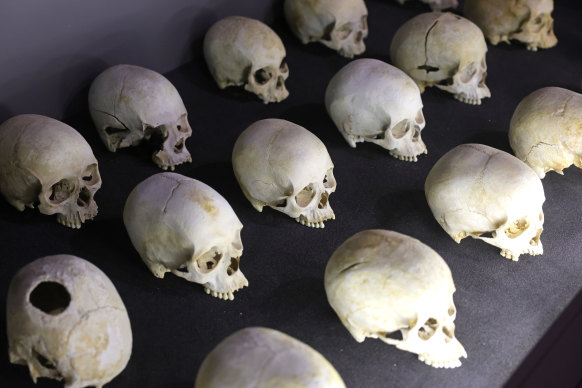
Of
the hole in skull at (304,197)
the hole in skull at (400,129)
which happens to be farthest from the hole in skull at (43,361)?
the hole in skull at (400,129)

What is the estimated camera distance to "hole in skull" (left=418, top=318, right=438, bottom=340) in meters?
2.93

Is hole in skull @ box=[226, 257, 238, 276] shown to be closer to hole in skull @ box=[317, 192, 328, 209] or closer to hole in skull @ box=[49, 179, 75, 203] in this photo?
hole in skull @ box=[317, 192, 328, 209]

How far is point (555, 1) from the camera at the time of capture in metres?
5.66

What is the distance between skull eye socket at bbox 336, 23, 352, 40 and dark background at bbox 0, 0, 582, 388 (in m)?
0.15

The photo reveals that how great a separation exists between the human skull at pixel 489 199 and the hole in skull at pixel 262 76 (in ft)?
4.08

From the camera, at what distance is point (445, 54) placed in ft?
13.8

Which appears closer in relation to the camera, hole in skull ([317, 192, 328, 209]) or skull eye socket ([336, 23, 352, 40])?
hole in skull ([317, 192, 328, 209])

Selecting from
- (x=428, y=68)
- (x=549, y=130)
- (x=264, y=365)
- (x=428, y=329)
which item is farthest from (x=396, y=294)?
(x=428, y=68)

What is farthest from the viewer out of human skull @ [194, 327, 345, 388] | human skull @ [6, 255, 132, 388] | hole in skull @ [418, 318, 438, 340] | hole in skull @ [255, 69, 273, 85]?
hole in skull @ [255, 69, 273, 85]

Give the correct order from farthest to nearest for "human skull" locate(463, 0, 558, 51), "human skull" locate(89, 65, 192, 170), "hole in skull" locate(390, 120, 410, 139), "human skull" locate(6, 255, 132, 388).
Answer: "human skull" locate(463, 0, 558, 51)
"hole in skull" locate(390, 120, 410, 139)
"human skull" locate(89, 65, 192, 170)
"human skull" locate(6, 255, 132, 388)

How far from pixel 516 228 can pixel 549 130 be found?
26.1 inches

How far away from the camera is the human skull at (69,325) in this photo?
100 inches

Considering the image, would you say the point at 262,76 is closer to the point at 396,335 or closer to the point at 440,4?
the point at 440,4

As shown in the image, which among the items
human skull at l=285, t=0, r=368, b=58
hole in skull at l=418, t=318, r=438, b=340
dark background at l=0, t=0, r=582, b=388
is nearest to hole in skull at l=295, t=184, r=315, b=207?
dark background at l=0, t=0, r=582, b=388
